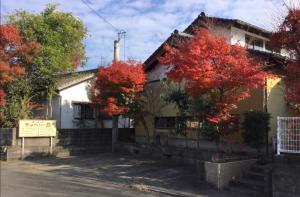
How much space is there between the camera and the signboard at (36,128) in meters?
→ 20.8

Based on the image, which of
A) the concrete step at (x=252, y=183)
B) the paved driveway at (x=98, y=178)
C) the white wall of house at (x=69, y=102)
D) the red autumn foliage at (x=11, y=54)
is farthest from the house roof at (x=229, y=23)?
the concrete step at (x=252, y=183)

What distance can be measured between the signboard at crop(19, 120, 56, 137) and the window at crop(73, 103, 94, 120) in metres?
4.57

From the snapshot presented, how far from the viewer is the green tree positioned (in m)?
22.9

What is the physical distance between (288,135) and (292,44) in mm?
2595

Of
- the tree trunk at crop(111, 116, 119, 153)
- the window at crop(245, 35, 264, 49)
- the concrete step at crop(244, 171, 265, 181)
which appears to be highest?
the window at crop(245, 35, 264, 49)

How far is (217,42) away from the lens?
1540cm

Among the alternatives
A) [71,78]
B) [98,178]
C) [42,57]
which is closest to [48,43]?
[42,57]

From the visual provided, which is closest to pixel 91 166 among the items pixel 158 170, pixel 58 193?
pixel 158 170

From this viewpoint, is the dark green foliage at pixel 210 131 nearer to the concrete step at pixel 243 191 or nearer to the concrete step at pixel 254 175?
the concrete step at pixel 254 175

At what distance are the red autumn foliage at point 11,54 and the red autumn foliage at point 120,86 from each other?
3940 millimetres

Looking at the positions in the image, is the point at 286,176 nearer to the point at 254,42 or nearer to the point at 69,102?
the point at 254,42

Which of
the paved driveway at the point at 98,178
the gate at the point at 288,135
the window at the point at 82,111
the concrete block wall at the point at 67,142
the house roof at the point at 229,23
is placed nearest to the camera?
the gate at the point at 288,135

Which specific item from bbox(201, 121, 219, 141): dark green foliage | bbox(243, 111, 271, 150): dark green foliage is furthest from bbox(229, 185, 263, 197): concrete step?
bbox(201, 121, 219, 141): dark green foliage

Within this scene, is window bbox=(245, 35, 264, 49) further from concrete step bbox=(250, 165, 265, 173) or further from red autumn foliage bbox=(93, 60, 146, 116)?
concrete step bbox=(250, 165, 265, 173)
